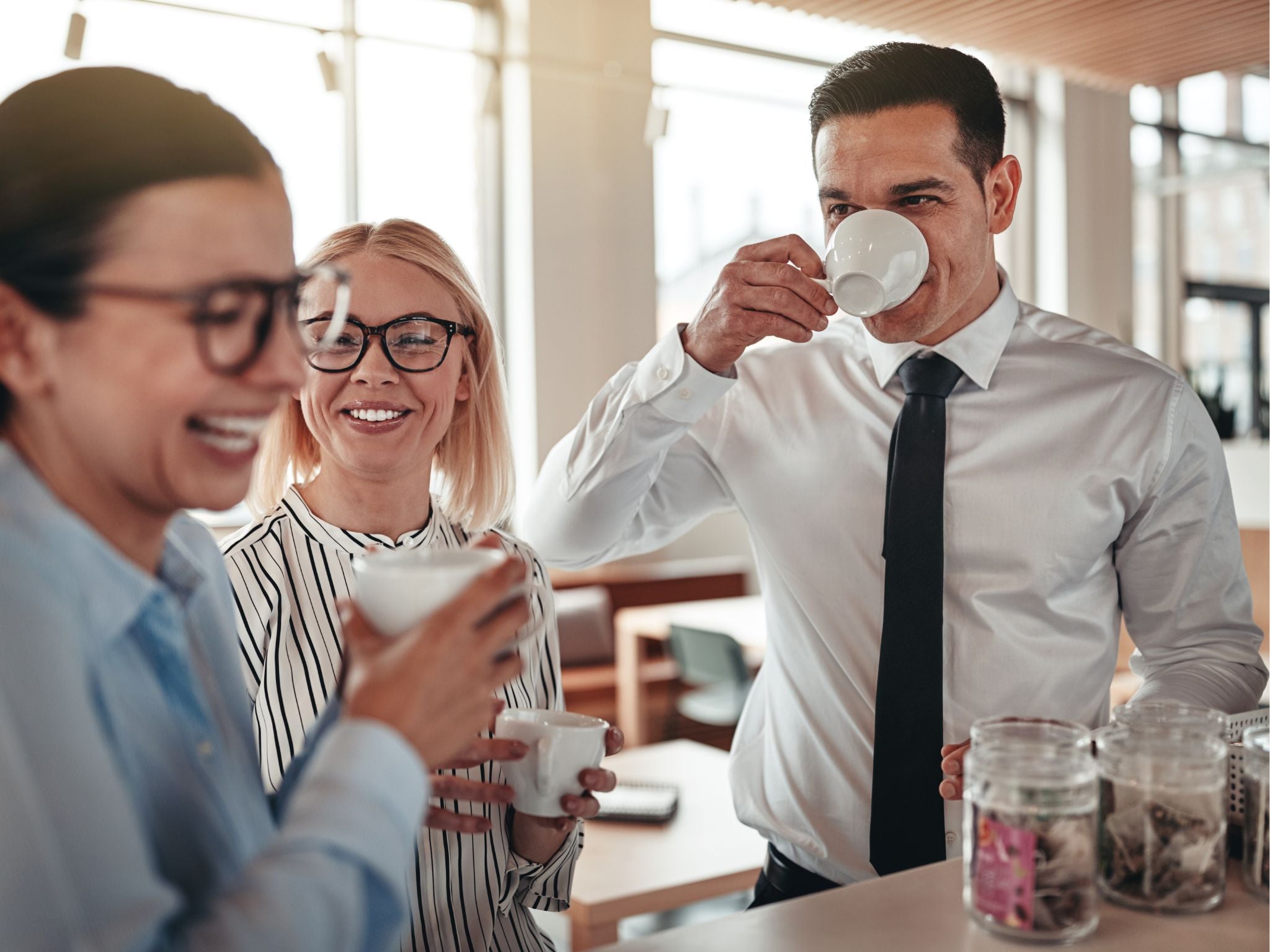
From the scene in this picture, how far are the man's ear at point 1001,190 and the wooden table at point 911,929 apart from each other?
998 mm

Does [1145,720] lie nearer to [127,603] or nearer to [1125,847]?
[1125,847]

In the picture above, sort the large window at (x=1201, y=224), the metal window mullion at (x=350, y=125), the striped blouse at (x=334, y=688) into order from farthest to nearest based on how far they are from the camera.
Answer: the large window at (x=1201, y=224), the metal window mullion at (x=350, y=125), the striped blouse at (x=334, y=688)

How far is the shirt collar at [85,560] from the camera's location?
2.45 feet

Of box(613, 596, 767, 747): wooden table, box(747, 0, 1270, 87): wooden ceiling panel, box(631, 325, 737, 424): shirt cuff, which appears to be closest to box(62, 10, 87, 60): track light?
box(747, 0, 1270, 87): wooden ceiling panel

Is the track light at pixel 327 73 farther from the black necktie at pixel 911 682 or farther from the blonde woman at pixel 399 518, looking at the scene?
the black necktie at pixel 911 682

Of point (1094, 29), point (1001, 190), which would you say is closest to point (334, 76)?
point (1094, 29)

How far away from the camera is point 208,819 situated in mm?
828

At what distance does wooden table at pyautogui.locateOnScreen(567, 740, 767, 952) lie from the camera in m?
2.25

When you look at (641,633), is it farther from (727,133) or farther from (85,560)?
(85,560)

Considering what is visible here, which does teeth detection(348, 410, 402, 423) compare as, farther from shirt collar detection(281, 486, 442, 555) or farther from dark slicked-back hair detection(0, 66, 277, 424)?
dark slicked-back hair detection(0, 66, 277, 424)

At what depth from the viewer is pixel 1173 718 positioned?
1026mm

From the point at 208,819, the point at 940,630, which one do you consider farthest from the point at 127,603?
the point at 940,630

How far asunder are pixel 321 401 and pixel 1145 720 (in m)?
1.09

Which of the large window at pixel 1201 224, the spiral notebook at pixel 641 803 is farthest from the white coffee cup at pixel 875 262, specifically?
the large window at pixel 1201 224
